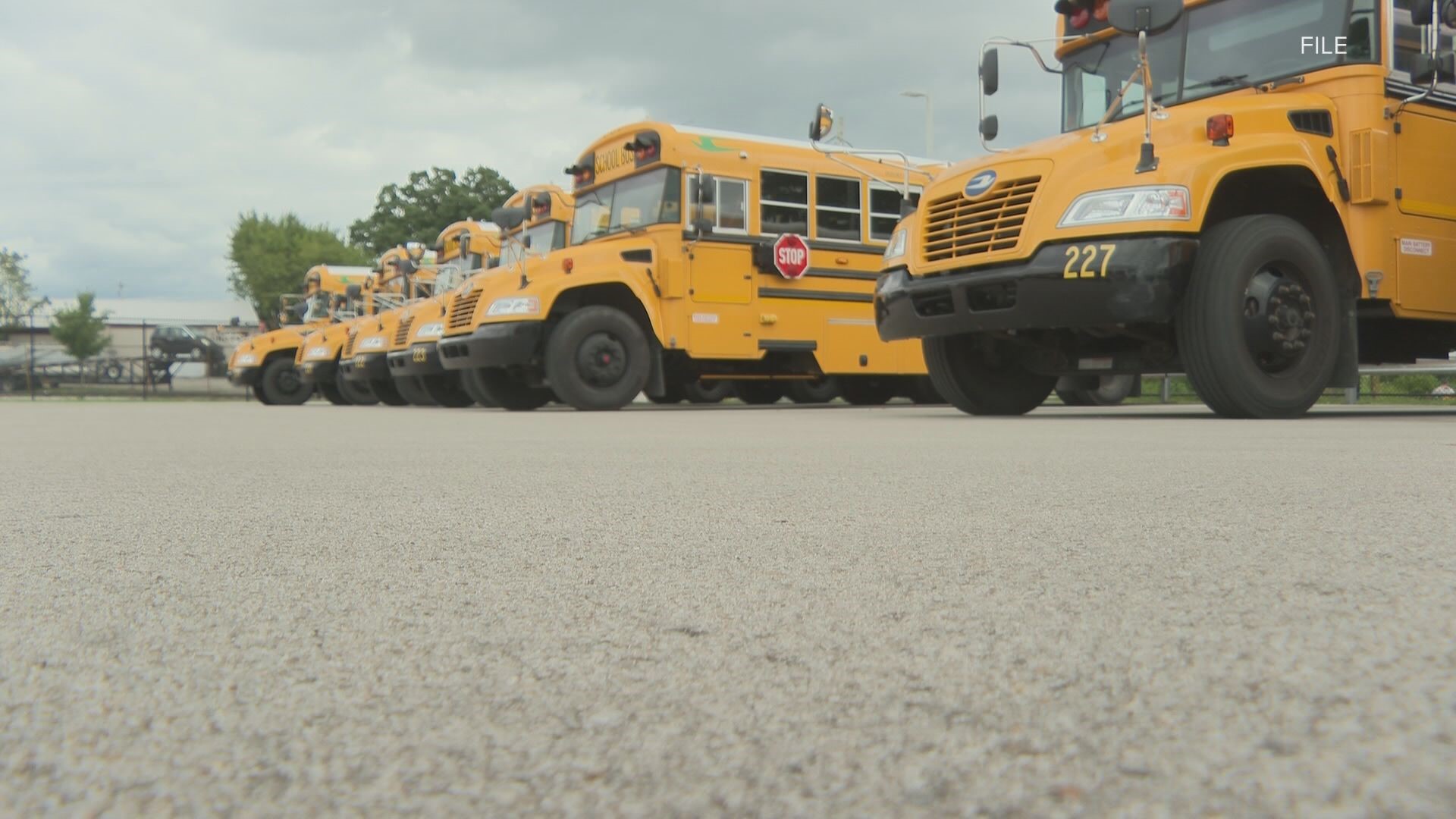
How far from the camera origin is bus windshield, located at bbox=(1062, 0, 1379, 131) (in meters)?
6.55

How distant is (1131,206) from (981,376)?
2010mm

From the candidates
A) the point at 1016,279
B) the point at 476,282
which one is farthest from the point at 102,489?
the point at 476,282

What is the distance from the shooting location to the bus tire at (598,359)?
9805mm

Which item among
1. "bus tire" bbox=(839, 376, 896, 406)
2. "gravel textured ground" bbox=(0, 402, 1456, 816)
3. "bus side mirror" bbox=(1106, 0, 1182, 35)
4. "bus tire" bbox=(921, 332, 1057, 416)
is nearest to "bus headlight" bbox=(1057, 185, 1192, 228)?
"bus side mirror" bbox=(1106, 0, 1182, 35)

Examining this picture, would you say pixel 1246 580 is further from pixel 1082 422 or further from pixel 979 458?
pixel 1082 422

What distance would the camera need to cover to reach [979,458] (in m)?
3.97

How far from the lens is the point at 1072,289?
6051 millimetres

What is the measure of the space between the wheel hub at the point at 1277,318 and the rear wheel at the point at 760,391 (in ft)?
26.8

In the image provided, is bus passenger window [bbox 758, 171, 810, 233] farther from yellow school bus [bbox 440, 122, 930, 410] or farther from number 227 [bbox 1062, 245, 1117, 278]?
number 227 [bbox 1062, 245, 1117, 278]

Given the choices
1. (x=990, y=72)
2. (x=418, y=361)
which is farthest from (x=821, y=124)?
(x=418, y=361)

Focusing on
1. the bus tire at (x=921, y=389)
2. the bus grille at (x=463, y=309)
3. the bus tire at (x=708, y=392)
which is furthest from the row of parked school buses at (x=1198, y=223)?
the bus tire at (x=708, y=392)

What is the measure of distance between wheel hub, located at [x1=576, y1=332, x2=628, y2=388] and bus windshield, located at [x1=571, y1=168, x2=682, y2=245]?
52.3 inches

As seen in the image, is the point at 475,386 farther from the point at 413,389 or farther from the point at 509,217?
the point at 413,389

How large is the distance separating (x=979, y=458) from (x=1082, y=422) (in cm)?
293
